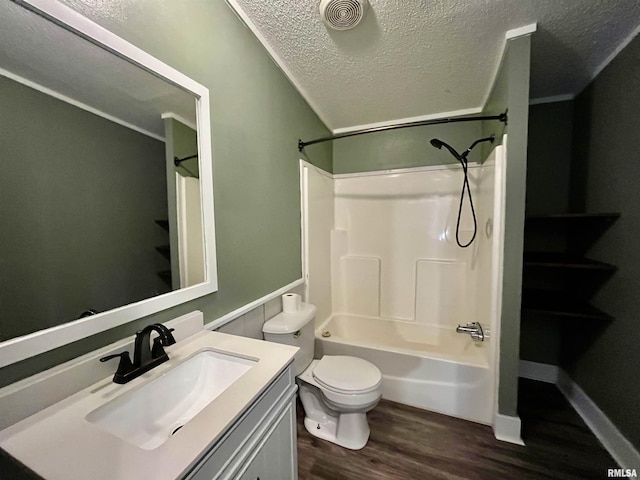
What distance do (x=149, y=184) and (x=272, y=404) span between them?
0.96 m

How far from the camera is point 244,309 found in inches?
53.6

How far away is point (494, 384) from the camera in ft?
5.14

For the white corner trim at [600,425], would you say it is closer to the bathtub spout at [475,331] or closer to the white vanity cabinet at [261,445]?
the bathtub spout at [475,331]

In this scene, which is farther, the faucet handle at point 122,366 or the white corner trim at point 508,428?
the white corner trim at point 508,428

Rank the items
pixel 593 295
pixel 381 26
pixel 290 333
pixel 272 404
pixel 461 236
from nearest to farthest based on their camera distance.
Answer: pixel 272 404
pixel 381 26
pixel 290 333
pixel 593 295
pixel 461 236

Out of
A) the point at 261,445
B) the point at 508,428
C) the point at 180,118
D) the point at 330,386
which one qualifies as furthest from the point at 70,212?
the point at 508,428

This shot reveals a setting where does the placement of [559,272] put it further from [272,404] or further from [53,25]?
[53,25]

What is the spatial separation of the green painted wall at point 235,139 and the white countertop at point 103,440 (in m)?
0.14

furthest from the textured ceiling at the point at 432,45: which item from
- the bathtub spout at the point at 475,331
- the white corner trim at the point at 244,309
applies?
the bathtub spout at the point at 475,331

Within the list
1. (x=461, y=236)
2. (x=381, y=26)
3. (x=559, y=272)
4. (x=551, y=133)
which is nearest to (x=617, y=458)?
(x=559, y=272)

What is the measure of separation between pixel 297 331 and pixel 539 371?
7.23 feet

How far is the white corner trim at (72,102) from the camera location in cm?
66

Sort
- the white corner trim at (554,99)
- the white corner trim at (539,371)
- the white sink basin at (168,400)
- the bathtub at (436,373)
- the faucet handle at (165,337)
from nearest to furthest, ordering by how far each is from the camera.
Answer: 1. the white sink basin at (168,400)
2. the faucet handle at (165,337)
3. the bathtub at (436,373)
4. the white corner trim at (554,99)
5. the white corner trim at (539,371)

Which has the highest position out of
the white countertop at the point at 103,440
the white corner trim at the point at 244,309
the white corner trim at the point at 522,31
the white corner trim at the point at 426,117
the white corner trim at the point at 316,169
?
the white corner trim at the point at 522,31
